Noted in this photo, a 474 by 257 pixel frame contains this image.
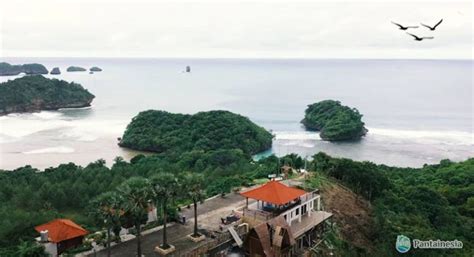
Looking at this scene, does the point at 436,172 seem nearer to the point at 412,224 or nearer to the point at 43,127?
the point at 412,224

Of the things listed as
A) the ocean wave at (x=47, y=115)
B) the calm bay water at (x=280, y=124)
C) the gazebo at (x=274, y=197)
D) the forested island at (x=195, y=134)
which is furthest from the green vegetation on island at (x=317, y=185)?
the ocean wave at (x=47, y=115)

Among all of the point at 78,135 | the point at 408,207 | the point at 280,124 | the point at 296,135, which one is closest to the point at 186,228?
the point at 408,207

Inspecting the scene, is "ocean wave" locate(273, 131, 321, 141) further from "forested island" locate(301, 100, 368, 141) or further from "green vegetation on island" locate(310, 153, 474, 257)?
"green vegetation on island" locate(310, 153, 474, 257)

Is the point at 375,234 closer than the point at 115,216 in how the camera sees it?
No

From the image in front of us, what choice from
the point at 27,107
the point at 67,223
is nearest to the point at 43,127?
the point at 27,107

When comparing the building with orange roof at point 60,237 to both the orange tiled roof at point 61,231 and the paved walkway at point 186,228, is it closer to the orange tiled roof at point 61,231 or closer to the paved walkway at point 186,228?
the orange tiled roof at point 61,231
